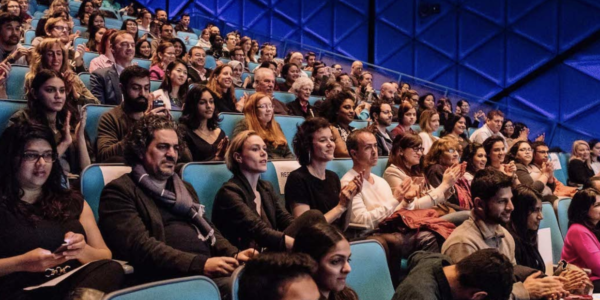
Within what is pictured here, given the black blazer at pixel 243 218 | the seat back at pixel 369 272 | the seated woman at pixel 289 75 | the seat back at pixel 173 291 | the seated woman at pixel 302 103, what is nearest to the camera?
the seat back at pixel 173 291

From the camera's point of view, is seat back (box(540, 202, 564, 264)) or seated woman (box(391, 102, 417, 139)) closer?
seat back (box(540, 202, 564, 264))

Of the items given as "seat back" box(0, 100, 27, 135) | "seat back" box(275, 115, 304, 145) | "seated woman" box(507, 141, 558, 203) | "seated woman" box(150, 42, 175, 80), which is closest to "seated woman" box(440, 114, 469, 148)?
"seated woman" box(507, 141, 558, 203)

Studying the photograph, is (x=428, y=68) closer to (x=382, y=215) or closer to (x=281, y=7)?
(x=281, y=7)

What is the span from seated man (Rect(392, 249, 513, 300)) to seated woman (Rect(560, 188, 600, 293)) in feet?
3.61

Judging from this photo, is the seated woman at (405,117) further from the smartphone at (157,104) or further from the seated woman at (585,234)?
the smartphone at (157,104)

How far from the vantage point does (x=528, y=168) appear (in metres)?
4.25

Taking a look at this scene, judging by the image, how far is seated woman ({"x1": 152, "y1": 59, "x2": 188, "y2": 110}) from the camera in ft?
11.2

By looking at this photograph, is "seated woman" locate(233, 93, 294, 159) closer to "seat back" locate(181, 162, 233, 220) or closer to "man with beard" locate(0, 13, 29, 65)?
"seat back" locate(181, 162, 233, 220)

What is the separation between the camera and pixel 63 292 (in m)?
1.45

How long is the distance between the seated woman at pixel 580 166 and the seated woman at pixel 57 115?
4.11 metres

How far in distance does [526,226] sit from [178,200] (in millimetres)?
1407

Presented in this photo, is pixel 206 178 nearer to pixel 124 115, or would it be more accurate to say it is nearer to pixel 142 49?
pixel 124 115

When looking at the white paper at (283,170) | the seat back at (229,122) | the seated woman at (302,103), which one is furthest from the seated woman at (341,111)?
the white paper at (283,170)

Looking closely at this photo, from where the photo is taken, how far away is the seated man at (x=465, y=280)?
166cm
